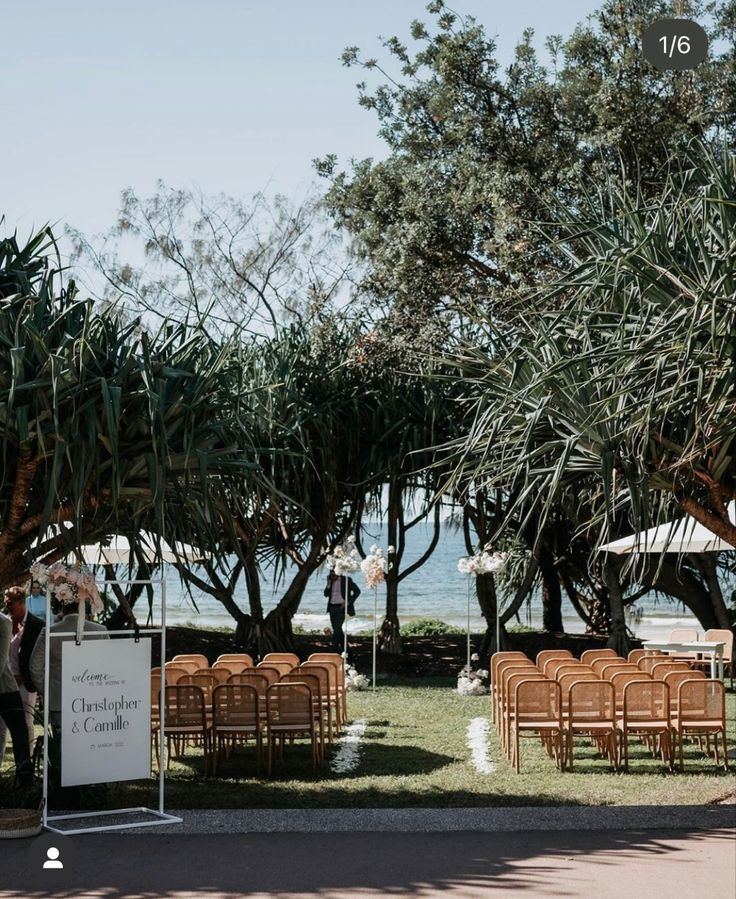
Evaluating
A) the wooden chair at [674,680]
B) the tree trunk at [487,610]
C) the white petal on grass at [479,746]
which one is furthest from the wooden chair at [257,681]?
the tree trunk at [487,610]

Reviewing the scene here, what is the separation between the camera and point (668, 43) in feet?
47.4

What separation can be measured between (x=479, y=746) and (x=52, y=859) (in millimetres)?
5766

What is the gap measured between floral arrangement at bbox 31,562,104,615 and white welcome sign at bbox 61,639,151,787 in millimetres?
332

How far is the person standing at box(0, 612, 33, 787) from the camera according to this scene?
336 inches

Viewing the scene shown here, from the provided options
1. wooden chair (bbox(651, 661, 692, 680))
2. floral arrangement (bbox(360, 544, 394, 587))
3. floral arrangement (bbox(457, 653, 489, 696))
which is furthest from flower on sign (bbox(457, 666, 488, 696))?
wooden chair (bbox(651, 661, 692, 680))

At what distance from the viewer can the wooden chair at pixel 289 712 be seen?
33.7 feet

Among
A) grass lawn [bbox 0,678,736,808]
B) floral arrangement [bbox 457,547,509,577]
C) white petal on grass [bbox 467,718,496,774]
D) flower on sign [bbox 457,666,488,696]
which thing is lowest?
grass lawn [bbox 0,678,736,808]

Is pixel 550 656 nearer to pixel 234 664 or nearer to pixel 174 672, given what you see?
A: pixel 234 664

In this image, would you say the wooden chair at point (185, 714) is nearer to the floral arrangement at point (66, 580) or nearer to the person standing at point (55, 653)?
the person standing at point (55, 653)

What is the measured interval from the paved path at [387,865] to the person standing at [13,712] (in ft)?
3.67

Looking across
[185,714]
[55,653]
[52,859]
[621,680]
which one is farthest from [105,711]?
[621,680]

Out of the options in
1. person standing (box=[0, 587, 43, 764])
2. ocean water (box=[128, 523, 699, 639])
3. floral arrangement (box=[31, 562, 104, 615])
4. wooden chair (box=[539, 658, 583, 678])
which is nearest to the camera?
floral arrangement (box=[31, 562, 104, 615])

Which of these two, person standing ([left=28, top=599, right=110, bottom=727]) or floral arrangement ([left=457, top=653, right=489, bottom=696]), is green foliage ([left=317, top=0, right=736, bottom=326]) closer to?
floral arrangement ([left=457, top=653, right=489, bottom=696])

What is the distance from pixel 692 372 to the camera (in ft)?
27.1
